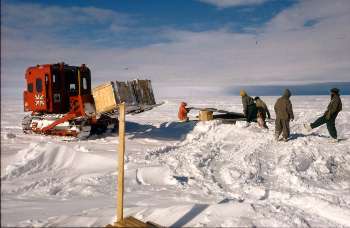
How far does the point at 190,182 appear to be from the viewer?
8000mm

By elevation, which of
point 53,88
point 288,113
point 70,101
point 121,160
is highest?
point 53,88

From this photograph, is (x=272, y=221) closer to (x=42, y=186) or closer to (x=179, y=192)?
(x=179, y=192)

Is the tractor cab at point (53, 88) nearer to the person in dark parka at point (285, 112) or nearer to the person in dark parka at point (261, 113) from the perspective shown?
the person in dark parka at point (261, 113)

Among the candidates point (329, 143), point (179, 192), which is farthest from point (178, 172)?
point (329, 143)

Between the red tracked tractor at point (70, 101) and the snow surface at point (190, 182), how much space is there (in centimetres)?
95

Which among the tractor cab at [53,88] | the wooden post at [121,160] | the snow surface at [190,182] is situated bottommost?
the snow surface at [190,182]

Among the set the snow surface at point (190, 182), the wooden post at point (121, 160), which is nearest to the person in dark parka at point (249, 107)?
the snow surface at point (190, 182)

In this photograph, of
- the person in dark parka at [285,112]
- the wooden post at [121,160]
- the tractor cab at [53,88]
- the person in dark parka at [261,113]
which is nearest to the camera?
the wooden post at [121,160]

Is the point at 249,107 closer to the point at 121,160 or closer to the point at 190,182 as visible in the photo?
the point at 190,182

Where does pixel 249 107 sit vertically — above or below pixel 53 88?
below

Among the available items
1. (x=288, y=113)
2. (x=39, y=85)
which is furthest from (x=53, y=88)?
(x=288, y=113)

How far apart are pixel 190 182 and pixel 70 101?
7.49 metres

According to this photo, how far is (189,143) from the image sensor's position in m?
12.7

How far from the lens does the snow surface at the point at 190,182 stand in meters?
5.77
